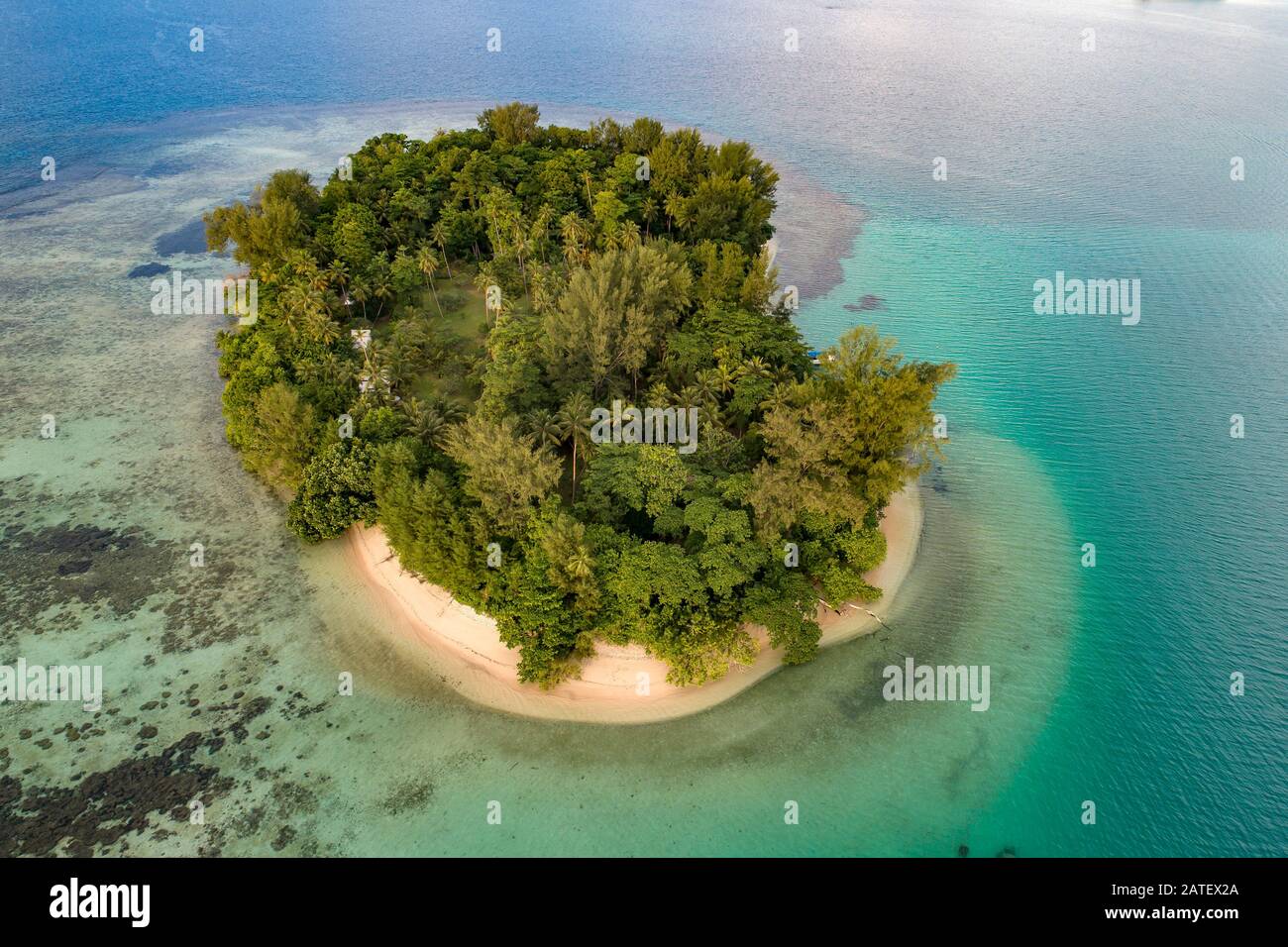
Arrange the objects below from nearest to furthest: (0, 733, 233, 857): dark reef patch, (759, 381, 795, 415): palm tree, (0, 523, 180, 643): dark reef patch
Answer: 1. (0, 733, 233, 857): dark reef patch
2. (0, 523, 180, 643): dark reef patch
3. (759, 381, 795, 415): palm tree

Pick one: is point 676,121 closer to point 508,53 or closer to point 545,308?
point 508,53

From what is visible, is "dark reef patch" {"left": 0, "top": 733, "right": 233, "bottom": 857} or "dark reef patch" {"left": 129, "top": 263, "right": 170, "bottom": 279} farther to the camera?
"dark reef patch" {"left": 129, "top": 263, "right": 170, "bottom": 279}

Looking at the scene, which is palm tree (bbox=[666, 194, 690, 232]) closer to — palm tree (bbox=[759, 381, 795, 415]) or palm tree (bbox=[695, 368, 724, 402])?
palm tree (bbox=[695, 368, 724, 402])

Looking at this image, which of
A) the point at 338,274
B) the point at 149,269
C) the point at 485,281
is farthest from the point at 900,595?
the point at 149,269

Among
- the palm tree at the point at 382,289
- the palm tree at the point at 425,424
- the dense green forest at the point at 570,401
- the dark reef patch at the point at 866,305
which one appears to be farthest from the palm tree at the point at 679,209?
the palm tree at the point at 425,424

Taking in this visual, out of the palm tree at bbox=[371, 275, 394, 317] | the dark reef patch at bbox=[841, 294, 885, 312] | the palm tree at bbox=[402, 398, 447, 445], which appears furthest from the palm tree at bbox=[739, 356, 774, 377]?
the palm tree at bbox=[371, 275, 394, 317]

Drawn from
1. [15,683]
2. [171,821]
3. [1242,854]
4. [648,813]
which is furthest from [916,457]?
[15,683]
